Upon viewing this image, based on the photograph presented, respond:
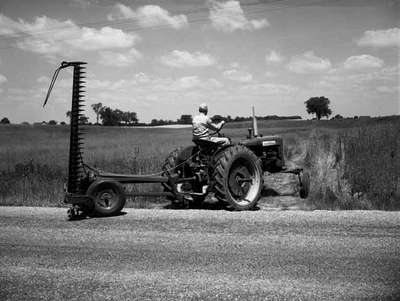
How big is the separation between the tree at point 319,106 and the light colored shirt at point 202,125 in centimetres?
11112

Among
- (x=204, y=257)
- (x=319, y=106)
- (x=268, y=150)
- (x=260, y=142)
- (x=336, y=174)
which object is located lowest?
(x=204, y=257)

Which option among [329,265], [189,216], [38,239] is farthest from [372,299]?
[38,239]

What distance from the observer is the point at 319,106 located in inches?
4469

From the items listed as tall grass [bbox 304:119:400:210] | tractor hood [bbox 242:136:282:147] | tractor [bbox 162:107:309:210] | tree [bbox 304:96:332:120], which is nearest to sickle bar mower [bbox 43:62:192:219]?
tractor [bbox 162:107:309:210]

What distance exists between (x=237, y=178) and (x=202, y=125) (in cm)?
128

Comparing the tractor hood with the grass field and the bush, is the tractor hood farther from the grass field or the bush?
the bush

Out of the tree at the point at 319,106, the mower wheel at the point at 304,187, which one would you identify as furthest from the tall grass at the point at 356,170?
the tree at the point at 319,106

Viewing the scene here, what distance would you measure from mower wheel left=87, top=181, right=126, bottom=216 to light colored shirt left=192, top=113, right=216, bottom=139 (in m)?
1.92

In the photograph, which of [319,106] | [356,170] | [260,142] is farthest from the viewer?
[319,106]

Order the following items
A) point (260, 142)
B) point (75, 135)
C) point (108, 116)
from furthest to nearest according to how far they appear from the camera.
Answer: point (108, 116) → point (260, 142) → point (75, 135)

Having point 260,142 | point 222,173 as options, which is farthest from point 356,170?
point 222,173

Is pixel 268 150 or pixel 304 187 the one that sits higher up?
pixel 268 150

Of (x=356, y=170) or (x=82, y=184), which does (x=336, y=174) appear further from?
(x=82, y=184)

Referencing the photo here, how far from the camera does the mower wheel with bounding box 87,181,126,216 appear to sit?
6.94 meters
